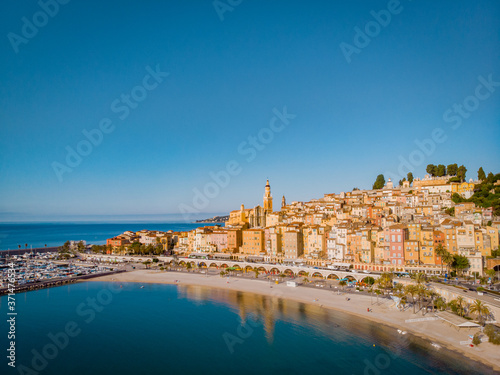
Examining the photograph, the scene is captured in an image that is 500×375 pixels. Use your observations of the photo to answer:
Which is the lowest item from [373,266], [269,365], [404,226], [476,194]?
[269,365]

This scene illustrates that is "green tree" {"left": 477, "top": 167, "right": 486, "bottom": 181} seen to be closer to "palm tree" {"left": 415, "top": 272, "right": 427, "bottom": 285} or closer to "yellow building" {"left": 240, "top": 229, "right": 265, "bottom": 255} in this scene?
"palm tree" {"left": 415, "top": 272, "right": 427, "bottom": 285}

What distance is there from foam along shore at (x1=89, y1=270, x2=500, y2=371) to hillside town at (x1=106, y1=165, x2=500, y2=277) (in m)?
9.79

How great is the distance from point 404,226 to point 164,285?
1323 inches

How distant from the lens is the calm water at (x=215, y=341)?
23312 mm

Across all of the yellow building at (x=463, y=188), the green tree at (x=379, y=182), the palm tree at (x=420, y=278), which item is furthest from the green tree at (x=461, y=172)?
the palm tree at (x=420, y=278)

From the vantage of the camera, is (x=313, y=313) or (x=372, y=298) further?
(x=372, y=298)

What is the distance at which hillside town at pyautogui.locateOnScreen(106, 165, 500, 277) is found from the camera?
1655 inches

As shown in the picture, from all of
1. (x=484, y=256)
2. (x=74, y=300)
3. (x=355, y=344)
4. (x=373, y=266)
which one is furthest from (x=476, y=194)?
(x=74, y=300)

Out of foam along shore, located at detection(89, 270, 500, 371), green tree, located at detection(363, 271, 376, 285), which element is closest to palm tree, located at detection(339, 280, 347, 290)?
foam along shore, located at detection(89, 270, 500, 371)

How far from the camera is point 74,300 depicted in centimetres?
4119

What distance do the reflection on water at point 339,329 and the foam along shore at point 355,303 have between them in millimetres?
843

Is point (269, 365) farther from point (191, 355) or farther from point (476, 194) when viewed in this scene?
point (476, 194)

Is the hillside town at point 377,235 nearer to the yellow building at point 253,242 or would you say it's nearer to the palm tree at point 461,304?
the yellow building at point 253,242

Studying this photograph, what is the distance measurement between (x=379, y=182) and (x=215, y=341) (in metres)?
68.0
